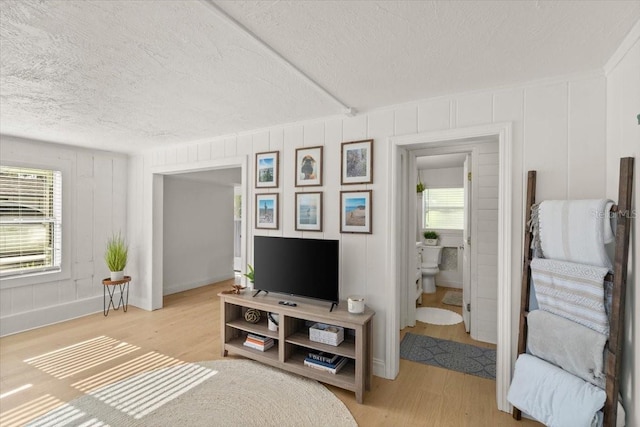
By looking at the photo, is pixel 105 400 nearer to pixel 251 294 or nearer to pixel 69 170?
pixel 251 294

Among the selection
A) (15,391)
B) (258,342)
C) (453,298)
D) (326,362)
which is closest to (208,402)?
(258,342)

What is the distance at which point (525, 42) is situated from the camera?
1.67 m

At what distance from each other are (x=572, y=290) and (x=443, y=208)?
14.2 ft

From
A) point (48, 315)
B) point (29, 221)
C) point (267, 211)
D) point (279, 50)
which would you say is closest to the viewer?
point (279, 50)

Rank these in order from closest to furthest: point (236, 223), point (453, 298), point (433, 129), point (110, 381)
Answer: point (433, 129), point (110, 381), point (453, 298), point (236, 223)

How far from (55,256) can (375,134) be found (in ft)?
14.6

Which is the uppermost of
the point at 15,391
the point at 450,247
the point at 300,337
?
the point at 450,247

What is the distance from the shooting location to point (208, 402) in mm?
2348

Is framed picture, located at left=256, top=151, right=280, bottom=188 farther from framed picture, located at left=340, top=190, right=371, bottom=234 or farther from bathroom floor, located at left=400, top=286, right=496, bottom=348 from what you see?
bathroom floor, located at left=400, top=286, right=496, bottom=348

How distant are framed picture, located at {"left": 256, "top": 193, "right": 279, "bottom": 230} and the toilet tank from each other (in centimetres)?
339

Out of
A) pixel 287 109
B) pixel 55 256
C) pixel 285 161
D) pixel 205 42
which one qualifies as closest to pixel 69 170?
pixel 55 256

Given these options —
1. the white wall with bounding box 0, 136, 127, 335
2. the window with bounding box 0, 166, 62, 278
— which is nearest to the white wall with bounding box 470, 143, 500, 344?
Answer: the white wall with bounding box 0, 136, 127, 335

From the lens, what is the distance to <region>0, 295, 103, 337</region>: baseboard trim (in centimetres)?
371

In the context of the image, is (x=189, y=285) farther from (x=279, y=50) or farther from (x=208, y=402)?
(x=279, y=50)
